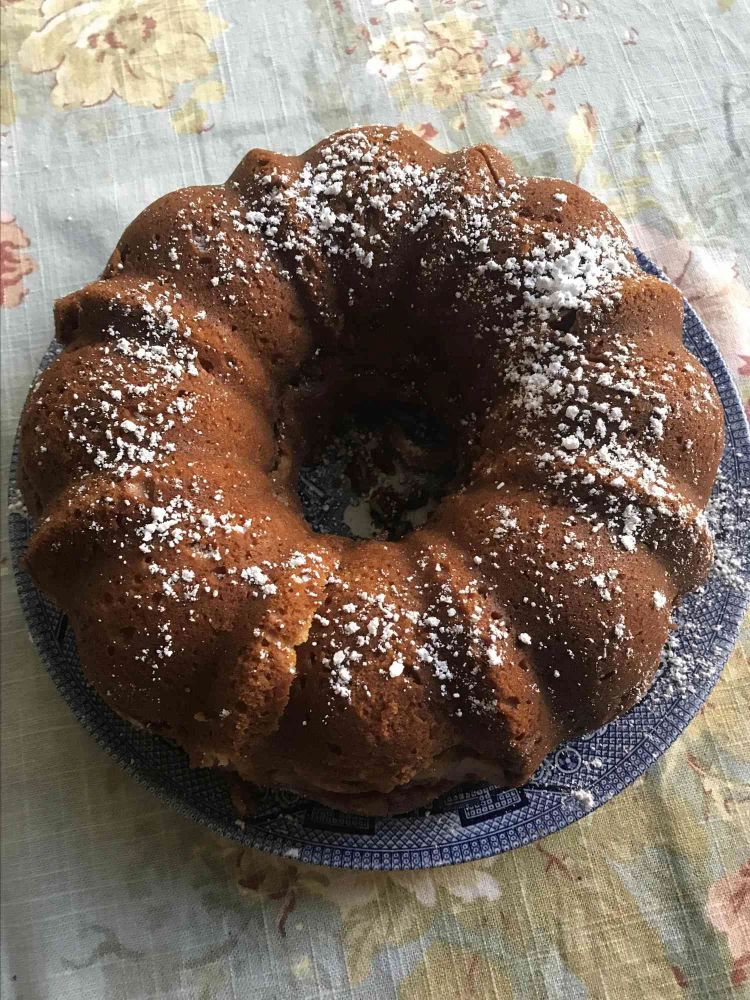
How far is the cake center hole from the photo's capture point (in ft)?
5.36

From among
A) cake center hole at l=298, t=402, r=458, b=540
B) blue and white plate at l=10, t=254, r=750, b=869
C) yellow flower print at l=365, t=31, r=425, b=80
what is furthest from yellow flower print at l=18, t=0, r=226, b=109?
blue and white plate at l=10, t=254, r=750, b=869

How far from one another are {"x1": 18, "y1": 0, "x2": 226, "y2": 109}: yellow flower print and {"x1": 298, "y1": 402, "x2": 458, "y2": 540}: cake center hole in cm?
106

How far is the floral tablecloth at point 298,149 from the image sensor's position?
1.49 meters

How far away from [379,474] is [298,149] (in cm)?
92

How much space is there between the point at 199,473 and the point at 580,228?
757mm

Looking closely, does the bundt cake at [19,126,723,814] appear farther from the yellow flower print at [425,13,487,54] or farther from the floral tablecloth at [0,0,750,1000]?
the yellow flower print at [425,13,487,54]

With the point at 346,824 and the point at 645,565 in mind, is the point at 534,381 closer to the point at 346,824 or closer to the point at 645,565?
the point at 645,565

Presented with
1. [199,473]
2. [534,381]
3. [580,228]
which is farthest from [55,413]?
[580,228]

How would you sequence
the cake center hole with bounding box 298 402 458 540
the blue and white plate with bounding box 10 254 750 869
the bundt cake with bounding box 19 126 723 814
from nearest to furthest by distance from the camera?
the bundt cake with bounding box 19 126 723 814 < the blue and white plate with bounding box 10 254 750 869 < the cake center hole with bounding box 298 402 458 540

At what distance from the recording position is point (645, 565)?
129 cm

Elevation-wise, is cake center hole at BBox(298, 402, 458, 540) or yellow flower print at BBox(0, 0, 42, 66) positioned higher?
yellow flower print at BBox(0, 0, 42, 66)

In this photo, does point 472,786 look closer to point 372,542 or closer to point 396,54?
point 372,542

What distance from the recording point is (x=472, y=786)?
4.69 ft

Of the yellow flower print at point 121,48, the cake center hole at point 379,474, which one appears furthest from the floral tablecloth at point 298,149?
the cake center hole at point 379,474
